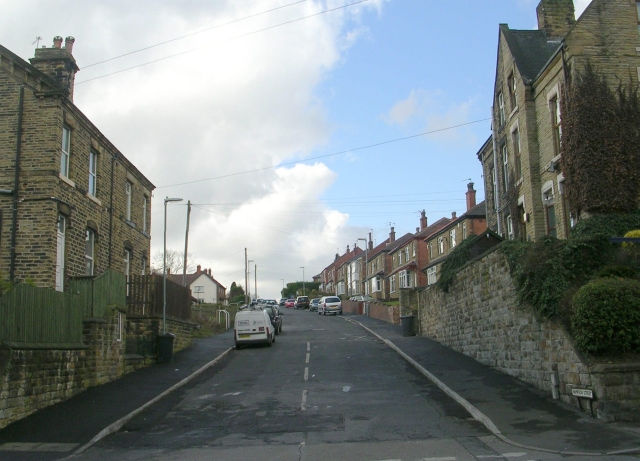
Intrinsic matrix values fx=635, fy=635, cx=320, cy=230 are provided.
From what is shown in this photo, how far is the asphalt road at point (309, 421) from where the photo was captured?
410 inches

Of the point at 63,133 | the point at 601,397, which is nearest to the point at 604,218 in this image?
the point at 601,397

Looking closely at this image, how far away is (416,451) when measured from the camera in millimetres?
10227

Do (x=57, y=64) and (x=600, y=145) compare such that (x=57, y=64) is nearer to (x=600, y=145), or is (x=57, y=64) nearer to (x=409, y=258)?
(x=600, y=145)

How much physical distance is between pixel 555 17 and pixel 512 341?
16.3 m

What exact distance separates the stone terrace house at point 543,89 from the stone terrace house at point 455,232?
1844cm

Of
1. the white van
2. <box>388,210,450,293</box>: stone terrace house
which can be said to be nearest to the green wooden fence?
the white van

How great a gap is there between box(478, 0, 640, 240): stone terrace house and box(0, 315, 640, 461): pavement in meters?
6.88

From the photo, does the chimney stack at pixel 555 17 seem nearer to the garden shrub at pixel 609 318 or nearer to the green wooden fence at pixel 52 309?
the garden shrub at pixel 609 318

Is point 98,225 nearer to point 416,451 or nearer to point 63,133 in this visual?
point 63,133

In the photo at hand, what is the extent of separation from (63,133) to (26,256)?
4.29m

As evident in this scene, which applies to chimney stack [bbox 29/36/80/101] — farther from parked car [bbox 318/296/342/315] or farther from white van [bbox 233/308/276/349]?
parked car [bbox 318/296/342/315]

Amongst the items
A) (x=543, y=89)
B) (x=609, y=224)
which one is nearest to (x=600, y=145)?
(x=609, y=224)

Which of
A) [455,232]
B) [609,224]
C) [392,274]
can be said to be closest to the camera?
[609,224]

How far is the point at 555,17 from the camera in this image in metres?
27.1
